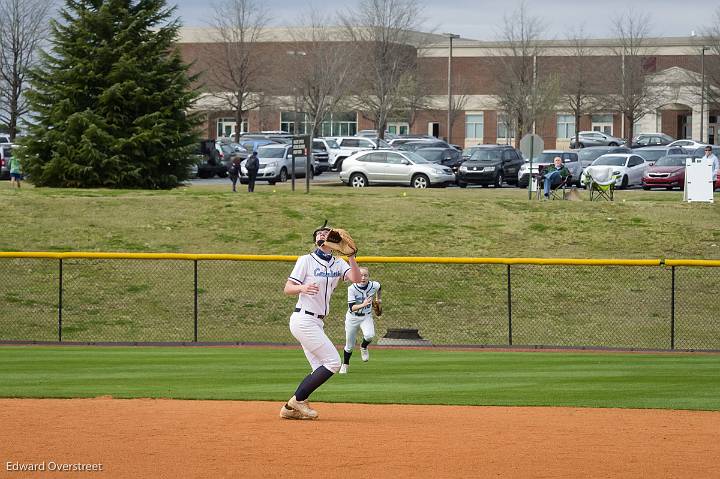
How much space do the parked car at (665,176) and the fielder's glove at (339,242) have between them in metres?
35.0

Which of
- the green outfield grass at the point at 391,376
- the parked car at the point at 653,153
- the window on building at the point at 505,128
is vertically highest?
the window on building at the point at 505,128

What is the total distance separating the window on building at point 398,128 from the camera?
8894cm

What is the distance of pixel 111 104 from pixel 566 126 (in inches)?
2242

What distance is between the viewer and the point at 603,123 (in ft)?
285

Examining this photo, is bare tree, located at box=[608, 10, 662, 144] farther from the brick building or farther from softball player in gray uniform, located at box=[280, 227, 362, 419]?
softball player in gray uniform, located at box=[280, 227, 362, 419]

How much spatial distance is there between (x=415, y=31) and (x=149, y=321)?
55428 mm

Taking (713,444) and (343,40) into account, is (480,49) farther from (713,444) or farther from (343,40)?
(713,444)

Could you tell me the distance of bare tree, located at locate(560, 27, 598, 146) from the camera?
3049 inches

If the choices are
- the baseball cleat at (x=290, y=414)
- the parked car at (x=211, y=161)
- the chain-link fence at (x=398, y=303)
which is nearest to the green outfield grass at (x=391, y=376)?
the baseball cleat at (x=290, y=414)

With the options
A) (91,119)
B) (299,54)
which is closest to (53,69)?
(91,119)

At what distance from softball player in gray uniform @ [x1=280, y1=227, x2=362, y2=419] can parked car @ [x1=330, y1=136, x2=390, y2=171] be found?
4885cm

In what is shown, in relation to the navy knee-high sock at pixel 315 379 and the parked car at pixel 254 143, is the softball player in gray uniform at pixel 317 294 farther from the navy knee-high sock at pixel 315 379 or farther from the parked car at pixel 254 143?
the parked car at pixel 254 143

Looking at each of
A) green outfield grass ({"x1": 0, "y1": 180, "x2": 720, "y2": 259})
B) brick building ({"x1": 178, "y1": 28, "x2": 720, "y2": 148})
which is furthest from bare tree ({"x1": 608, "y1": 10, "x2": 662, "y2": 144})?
green outfield grass ({"x1": 0, "y1": 180, "x2": 720, "y2": 259})

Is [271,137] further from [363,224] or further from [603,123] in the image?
[363,224]
